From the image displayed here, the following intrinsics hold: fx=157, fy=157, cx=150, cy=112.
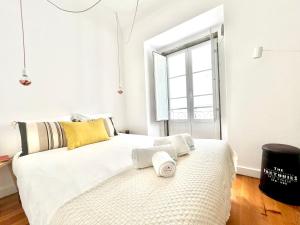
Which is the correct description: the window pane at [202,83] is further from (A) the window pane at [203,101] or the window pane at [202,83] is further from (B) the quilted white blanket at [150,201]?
(B) the quilted white blanket at [150,201]

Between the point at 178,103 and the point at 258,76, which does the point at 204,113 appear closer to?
the point at 178,103

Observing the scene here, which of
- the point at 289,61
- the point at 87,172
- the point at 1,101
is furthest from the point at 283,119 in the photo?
the point at 1,101

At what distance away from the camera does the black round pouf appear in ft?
4.72

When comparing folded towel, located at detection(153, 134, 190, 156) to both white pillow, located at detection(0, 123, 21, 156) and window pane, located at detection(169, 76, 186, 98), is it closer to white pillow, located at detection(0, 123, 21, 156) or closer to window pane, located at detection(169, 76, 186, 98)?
white pillow, located at detection(0, 123, 21, 156)

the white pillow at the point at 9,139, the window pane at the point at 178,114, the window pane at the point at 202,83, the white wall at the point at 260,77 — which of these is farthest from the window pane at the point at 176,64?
the white pillow at the point at 9,139

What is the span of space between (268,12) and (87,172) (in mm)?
2443

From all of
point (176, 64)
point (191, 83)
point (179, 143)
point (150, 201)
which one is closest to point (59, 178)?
point (150, 201)

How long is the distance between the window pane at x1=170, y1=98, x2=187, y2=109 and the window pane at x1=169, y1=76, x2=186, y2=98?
82mm

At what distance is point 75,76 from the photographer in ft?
7.99

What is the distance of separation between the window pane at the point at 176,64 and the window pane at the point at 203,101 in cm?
60

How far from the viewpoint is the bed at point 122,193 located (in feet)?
1.81

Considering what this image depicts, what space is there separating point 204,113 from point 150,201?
8.02 feet

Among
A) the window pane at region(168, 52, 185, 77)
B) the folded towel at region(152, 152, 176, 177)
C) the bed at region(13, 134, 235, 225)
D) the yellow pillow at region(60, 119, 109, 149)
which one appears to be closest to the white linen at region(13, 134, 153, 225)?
the bed at region(13, 134, 235, 225)

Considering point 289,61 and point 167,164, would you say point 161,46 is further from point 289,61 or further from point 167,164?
point 167,164
